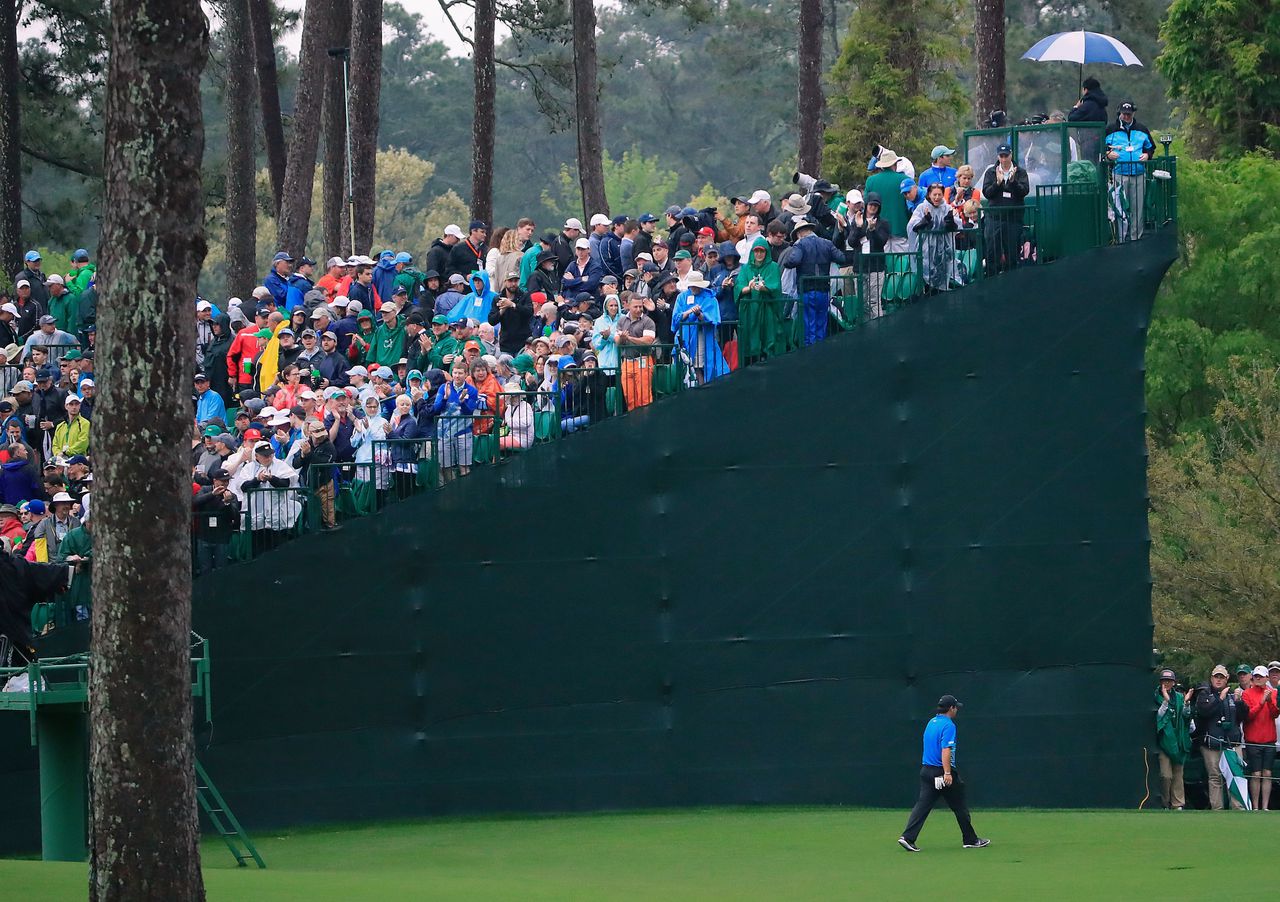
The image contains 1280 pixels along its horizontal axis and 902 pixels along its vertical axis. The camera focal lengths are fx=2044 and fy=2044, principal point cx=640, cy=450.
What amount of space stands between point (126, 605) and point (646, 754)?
28.6ft

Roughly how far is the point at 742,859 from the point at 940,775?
6.58 ft

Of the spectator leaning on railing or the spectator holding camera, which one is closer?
the spectator leaning on railing

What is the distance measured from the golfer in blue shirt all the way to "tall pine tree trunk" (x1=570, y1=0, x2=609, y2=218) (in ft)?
72.9

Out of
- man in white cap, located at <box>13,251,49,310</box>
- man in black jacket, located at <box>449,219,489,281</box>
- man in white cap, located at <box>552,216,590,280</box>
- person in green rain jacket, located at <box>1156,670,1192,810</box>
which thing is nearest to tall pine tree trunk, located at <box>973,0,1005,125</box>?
man in white cap, located at <box>552,216,590,280</box>

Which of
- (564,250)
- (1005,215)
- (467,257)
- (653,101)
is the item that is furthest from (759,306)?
(653,101)

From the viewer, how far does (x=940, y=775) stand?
18047mm

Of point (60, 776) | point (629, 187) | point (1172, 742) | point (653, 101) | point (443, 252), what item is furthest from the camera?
point (653, 101)

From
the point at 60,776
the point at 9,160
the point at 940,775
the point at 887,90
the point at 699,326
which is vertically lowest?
the point at 940,775

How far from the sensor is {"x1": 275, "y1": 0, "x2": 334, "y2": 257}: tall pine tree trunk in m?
34.1

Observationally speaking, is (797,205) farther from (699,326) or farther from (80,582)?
(80,582)

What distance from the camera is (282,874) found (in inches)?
690

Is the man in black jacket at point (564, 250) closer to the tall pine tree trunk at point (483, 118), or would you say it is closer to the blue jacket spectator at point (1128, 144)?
the blue jacket spectator at point (1128, 144)

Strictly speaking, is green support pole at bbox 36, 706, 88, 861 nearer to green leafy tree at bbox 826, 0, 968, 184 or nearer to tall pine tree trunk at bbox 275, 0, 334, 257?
tall pine tree trunk at bbox 275, 0, 334, 257

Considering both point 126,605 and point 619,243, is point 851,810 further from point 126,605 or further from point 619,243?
point 126,605
